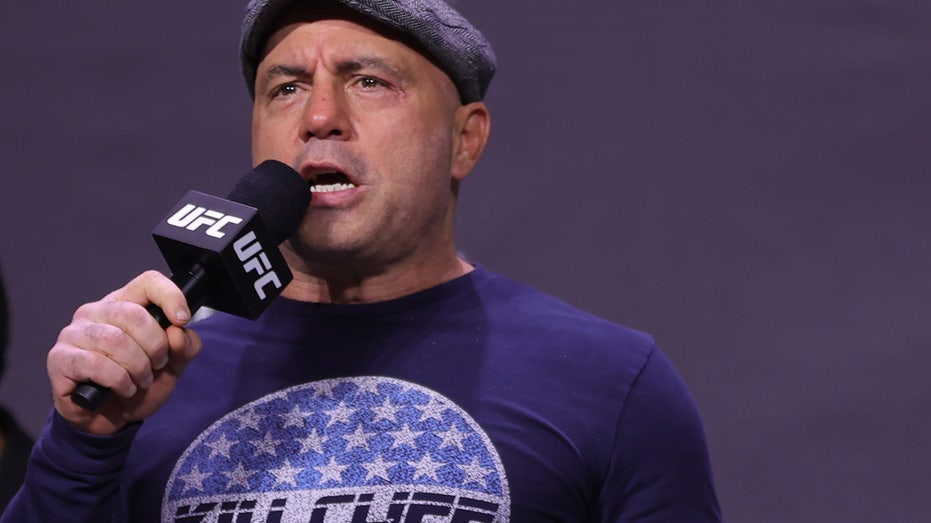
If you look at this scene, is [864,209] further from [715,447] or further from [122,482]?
[122,482]

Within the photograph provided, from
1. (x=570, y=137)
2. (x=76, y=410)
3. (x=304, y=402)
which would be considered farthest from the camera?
(x=570, y=137)

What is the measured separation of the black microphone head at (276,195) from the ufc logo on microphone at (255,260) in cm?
11

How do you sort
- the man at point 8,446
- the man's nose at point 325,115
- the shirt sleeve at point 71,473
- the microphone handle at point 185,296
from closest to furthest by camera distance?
the microphone handle at point 185,296, the shirt sleeve at point 71,473, the man's nose at point 325,115, the man at point 8,446

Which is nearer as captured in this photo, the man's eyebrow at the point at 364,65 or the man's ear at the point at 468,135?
the man's eyebrow at the point at 364,65

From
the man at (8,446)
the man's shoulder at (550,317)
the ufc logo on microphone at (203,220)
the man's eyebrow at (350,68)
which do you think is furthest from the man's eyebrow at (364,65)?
the man at (8,446)

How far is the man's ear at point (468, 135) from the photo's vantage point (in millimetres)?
1497

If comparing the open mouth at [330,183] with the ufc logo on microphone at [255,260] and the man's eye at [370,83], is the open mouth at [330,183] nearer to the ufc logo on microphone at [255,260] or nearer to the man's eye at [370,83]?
the man's eye at [370,83]

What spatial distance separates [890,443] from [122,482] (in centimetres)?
107

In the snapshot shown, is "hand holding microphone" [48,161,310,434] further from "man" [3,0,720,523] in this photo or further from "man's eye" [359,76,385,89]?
"man's eye" [359,76,385,89]

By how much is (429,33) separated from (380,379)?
372mm

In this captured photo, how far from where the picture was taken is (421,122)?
140 centimetres

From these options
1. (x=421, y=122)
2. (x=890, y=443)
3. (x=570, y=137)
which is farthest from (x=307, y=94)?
(x=890, y=443)

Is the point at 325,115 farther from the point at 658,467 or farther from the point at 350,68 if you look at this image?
the point at 658,467

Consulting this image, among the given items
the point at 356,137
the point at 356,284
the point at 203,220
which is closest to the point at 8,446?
the point at 356,284
